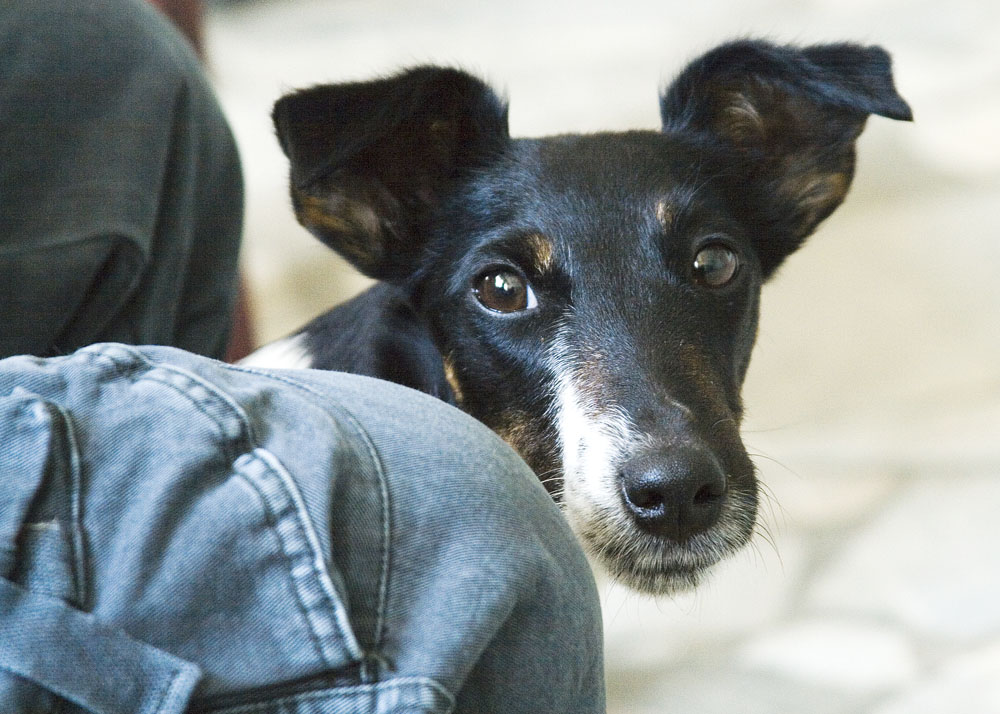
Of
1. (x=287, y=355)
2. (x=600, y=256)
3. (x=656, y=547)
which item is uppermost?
(x=600, y=256)

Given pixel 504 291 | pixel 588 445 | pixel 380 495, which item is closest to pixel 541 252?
pixel 504 291

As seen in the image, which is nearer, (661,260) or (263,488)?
(263,488)

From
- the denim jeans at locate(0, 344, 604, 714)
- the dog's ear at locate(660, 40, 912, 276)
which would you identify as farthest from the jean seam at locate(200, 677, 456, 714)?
the dog's ear at locate(660, 40, 912, 276)

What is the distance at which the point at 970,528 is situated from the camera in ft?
7.81

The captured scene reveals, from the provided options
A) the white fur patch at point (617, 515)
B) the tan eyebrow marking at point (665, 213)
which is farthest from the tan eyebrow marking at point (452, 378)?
the tan eyebrow marking at point (665, 213)

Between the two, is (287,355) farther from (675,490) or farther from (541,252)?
(675,490)

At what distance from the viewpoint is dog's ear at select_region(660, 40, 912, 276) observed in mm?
1577

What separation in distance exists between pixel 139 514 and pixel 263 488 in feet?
0.23

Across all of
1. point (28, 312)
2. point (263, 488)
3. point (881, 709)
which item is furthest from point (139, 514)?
point (881, 709)

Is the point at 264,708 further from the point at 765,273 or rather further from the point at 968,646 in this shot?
the point at 968,646

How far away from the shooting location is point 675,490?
3.70 feet

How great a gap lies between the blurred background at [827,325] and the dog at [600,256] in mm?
251

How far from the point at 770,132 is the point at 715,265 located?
14.6 inches

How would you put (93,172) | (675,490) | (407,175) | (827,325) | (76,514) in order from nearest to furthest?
1. (76,514)
2. (675,490)
3. (93,172)
4. (407,175)
5. (827,325)
